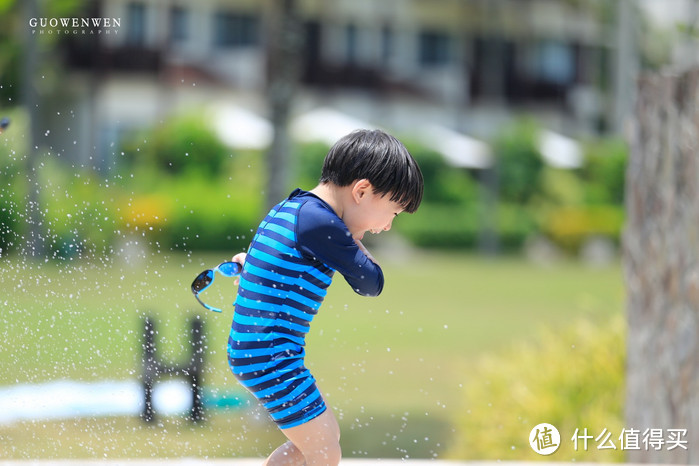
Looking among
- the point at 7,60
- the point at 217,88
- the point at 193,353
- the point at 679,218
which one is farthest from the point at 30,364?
the point at 217,88

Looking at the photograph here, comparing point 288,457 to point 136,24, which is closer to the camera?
point 288,457

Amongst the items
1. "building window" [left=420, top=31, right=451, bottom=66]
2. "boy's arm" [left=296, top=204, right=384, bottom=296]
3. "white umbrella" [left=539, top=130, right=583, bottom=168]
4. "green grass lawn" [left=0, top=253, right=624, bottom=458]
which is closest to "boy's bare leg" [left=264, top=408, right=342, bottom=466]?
"boy's arm" [left=296, top=204, right=384, bottom=296]

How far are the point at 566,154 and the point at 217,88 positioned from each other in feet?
41.9

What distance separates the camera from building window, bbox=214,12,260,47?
35.3 metres

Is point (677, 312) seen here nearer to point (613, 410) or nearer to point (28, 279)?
point (613, 410)

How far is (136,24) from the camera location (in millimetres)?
32812

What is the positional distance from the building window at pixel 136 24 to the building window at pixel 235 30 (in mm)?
2983

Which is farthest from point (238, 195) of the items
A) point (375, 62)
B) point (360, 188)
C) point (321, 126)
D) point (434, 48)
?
point (360, 188)

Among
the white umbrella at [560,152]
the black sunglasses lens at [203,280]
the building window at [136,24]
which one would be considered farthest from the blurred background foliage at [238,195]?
the black sunglasses lens at [203,280]

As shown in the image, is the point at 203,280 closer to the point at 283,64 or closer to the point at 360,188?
the point at 360,188

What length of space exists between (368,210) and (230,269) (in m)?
0.52

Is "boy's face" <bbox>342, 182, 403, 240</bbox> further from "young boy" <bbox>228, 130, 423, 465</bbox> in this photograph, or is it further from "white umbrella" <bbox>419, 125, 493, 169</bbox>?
"white umbrella" <bbox>419, 125, 493, 169</bbox>

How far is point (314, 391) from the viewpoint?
3.19 meters

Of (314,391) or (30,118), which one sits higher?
(314,391)
